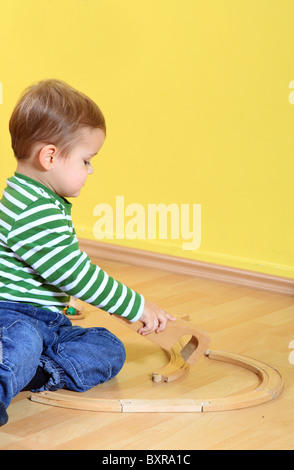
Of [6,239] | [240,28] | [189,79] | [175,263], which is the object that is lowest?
[175,263]

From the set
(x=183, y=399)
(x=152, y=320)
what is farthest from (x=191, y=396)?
(x=152, y=320)

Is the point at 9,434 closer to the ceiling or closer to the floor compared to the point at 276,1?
closer to the floor

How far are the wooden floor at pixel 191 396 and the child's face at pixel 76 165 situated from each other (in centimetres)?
33

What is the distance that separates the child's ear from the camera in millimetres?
1161

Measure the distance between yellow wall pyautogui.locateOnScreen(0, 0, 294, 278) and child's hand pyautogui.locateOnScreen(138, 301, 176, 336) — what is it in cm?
70

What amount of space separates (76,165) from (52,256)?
0.16m

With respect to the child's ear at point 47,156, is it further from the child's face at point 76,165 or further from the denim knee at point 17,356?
the denim knee at point 17,356

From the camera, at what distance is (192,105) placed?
190cm

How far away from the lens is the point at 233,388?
1.20 m

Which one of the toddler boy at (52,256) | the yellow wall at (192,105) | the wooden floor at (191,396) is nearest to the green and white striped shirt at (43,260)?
the toddler boy at (52,256)
